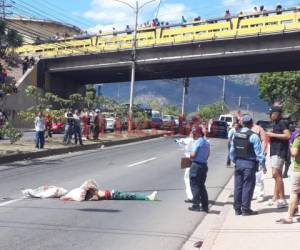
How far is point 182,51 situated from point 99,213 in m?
41.2

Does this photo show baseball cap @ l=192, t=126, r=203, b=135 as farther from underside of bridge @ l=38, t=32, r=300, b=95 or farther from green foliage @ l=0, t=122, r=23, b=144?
underside of bridge @ l=38, t=32, r=300, b=95

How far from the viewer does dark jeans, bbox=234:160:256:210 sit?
10281 mm

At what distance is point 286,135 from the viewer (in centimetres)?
1065

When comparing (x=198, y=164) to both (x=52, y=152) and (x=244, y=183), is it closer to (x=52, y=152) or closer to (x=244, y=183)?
(x=244, y=183)

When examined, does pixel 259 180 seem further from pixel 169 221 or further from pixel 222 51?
pixel 222 51

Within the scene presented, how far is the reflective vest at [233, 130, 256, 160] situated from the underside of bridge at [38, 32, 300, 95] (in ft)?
114

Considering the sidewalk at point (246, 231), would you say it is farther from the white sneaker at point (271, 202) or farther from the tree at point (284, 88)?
the tree at point (284, 88)

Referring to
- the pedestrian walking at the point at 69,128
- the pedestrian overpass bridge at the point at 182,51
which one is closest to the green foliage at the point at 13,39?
the pedestrian walking at the point at 69,128

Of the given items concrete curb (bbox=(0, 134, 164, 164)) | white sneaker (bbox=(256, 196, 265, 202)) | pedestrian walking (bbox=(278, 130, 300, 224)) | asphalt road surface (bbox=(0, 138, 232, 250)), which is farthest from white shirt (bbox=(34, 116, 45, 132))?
pedestrian walking (bbox=(278, 130, 300, 224))

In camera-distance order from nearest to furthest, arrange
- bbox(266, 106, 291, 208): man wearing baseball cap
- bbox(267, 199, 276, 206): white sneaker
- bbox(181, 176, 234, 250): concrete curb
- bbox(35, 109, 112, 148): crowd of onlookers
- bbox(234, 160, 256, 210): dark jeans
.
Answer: bbox(181, 176, 234, 250): concrete curb
bbox(234, 160, 256, 210): dark jeans
bbox(266, 106, 291, 208): man wearing baseball cap
bbox(267, 199, 276, 206): white sneaker
bbox(35, 109, 112, 148): crowd of onlookers

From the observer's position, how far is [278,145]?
1087 cm

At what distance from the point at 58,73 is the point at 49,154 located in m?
40.8

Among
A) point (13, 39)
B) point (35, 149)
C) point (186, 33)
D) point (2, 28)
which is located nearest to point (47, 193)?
point (13, 39)

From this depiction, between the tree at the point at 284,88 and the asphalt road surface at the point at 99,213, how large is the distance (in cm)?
4189
